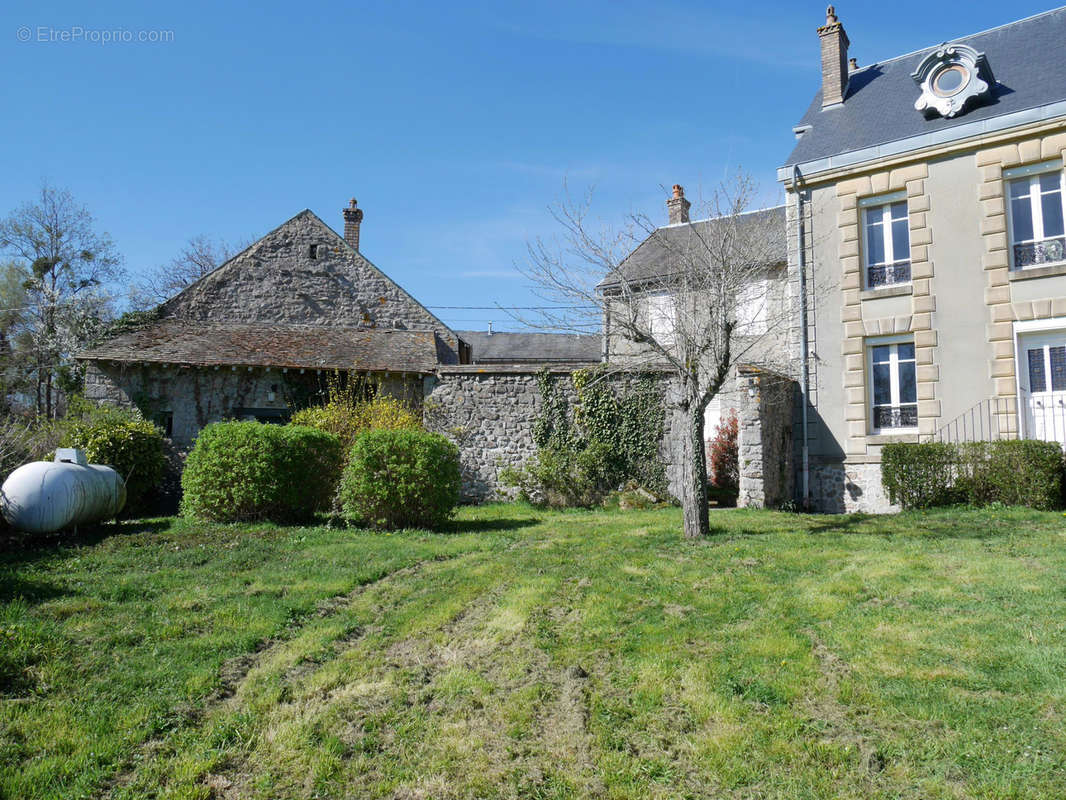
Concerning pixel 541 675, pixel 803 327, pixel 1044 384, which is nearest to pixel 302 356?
pixel 803 327

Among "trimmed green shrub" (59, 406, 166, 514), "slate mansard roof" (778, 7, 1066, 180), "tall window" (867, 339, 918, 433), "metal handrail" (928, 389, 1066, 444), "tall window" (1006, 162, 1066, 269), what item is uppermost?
"slate mansard roof" (778, 7, 1066, 180)

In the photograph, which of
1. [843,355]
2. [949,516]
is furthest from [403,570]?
[843,355]

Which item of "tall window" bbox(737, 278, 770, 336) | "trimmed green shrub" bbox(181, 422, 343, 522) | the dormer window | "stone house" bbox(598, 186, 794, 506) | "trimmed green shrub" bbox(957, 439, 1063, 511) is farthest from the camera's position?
the dormer window

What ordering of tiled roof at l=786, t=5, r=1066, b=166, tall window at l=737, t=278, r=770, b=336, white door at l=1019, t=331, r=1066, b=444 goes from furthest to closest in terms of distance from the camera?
tiled roof at l=786, t=5, r=1066, b=166
white door at l=1019, t=331, r=1066, b=444
tall window at l=737, t=278, r=770, b=336

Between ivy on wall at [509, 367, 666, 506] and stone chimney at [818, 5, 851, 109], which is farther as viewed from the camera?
stone chimney at [818, 5, 851, 109]

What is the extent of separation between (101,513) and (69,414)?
229 inches

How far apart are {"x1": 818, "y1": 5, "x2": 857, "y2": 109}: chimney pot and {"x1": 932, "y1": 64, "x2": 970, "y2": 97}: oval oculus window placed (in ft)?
7.14

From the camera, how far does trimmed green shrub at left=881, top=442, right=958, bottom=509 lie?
11.2 metres

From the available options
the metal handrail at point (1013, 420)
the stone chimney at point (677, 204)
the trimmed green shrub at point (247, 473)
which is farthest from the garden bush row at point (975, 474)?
the stone chimney at point (677, 204)

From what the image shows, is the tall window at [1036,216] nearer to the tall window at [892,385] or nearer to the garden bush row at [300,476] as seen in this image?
the tall window at [892,385]

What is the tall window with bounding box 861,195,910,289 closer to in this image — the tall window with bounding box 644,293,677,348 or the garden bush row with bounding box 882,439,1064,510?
the garden bush row with bounding box 882,439,1064,510


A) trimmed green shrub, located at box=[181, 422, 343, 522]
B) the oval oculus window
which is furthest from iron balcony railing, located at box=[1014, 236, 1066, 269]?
trimmed green shrub, located at box=[181, 422, 343, 522]

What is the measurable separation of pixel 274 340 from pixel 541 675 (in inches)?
534

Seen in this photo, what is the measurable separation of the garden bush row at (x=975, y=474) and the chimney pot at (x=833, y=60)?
7.86 meters
